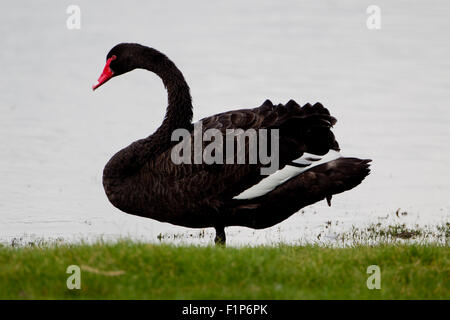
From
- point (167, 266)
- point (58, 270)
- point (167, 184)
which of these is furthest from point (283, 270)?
point (167, 184)

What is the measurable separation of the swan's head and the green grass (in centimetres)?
303

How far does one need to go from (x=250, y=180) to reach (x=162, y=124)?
1390 millimetres

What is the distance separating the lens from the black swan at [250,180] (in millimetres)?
7000

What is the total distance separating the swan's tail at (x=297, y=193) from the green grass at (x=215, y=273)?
1241 millimetres

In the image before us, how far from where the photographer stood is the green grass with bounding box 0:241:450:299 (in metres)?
4.86

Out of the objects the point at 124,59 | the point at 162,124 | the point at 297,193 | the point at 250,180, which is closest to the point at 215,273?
the point at 250,180

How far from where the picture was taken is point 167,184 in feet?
23.3

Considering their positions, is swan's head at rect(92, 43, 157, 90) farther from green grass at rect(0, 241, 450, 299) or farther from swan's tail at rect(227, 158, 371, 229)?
green grass at rect(0, 241, 450, 299)

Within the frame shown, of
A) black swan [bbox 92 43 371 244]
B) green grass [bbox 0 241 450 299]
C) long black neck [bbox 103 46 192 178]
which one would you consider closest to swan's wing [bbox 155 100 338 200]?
black swan [bbox 92 43 371 244]

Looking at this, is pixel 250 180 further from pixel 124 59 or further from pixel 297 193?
pixel 124 59

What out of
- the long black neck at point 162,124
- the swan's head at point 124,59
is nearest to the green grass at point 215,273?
the long black neck at point 162,124

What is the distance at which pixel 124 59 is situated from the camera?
8.28 meters

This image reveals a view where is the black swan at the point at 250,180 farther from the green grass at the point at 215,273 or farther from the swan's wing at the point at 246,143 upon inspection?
the green grass at the point at 215,273
